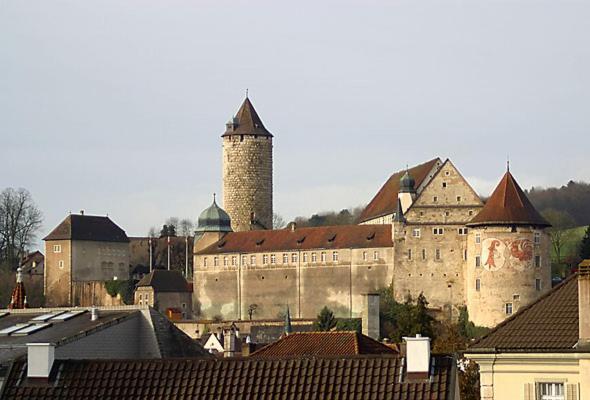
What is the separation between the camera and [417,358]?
20000mm

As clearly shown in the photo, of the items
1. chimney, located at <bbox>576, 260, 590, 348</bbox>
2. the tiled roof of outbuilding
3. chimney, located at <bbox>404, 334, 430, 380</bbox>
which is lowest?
the tiled roof of outbuilding

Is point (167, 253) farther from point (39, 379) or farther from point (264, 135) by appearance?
point (39, 379)

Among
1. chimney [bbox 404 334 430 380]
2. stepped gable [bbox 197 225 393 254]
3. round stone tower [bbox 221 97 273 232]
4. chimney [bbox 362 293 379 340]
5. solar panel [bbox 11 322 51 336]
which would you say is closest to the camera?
chimney [bbox 404 334 430 380]

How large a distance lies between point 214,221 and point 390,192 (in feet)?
39.2

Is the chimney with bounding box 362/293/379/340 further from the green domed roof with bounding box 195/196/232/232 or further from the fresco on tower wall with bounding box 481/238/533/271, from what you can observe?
the green domed roof with bounding box 195/196/232/232

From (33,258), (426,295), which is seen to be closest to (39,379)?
(426,295)

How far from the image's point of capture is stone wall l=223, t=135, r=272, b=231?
119750mm

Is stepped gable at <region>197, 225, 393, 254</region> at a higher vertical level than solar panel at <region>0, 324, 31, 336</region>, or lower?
higher

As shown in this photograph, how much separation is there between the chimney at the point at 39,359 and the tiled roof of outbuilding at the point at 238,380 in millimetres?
118

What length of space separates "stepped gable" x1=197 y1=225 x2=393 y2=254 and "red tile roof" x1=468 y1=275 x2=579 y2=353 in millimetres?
77033

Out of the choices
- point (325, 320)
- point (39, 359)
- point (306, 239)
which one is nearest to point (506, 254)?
point (325, 320)

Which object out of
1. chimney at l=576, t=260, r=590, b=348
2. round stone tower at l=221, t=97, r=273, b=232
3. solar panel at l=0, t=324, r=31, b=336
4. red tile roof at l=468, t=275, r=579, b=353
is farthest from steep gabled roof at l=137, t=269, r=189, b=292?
chimney at l=576, t=260, r=590, b=348

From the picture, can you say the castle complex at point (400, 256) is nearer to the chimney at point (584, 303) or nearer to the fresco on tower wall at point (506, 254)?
the fresco on tower wall at point (506, 254)

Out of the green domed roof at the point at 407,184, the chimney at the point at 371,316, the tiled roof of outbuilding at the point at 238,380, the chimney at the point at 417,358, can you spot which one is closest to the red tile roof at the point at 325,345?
the tiled roof of outbuilding at the point at 238,380
